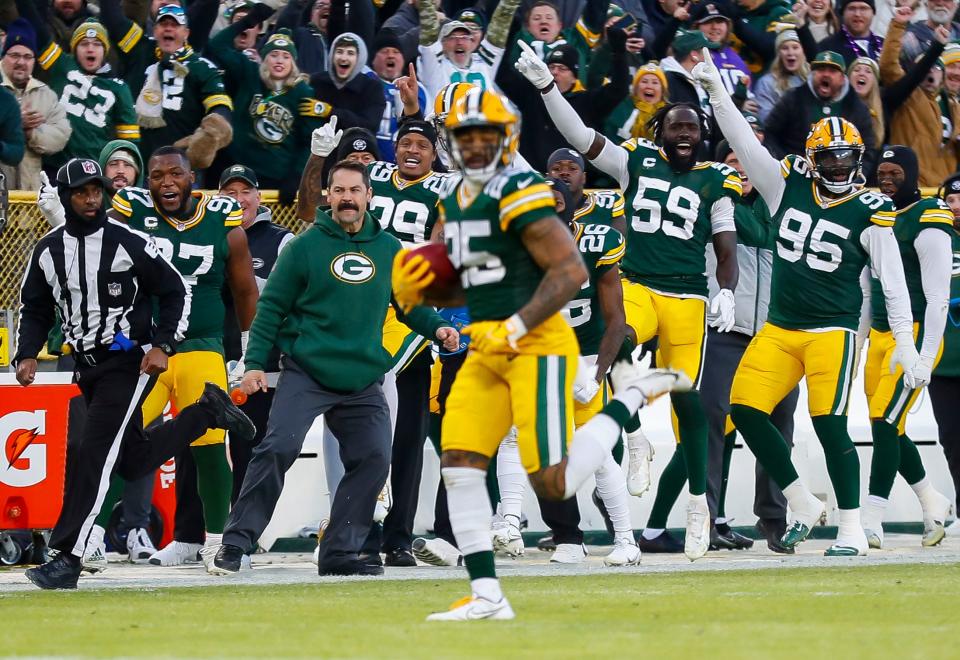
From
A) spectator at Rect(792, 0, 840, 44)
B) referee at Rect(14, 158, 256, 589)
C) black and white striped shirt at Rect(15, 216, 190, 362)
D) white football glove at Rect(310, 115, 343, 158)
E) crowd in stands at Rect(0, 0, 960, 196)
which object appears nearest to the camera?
referee at Rect(14, 158, 256, 589)

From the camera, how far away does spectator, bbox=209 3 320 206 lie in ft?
39.3

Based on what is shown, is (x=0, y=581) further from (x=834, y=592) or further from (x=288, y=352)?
(x=834, y=592)

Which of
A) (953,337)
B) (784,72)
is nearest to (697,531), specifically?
(953,337)

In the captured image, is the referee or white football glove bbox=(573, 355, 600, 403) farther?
the referee

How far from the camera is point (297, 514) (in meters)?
11.2

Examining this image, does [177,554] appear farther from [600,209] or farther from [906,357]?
[906,357]

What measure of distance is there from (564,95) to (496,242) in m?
6.53

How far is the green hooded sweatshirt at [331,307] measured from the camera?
870 centimetres

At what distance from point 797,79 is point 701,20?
2.85 feet

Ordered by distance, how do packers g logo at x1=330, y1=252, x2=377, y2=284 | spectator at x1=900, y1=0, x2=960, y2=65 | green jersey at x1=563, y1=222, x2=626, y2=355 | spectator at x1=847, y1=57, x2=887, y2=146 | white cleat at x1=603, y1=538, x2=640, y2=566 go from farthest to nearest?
1. spectator at x1=900, y1=0, x2=960, y2=65
2. spectator at x1=847, y1=57, x2=887, y2=146
3. green jersey at x1=563, y1=222, x2=626, y2=355
4. white cleat at x1=603, y1=538, x2=640, y2=566
5. packers g logo at x1=330, y1=252, x2=377, y2=284

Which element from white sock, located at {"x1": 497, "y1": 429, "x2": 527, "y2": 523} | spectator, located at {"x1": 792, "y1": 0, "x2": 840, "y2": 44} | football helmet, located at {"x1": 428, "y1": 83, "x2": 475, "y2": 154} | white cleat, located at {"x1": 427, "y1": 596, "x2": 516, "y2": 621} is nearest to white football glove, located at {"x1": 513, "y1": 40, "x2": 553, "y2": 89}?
football helmet, located at {"x1": 428, "y1": 83, "x2": 475, "y2": 154}

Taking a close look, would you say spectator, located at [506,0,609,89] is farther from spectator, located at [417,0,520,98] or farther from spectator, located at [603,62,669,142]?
spectator, located at [603,62,669,142]

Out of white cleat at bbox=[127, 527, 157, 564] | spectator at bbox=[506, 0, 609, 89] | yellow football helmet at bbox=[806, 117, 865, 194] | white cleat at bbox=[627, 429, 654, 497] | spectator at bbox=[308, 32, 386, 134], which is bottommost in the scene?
white cleat at bbox=[127, 527, 157, 564]

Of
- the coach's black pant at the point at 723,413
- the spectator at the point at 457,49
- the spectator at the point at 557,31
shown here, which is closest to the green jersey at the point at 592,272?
the coach's black pant at the point at 723,413
